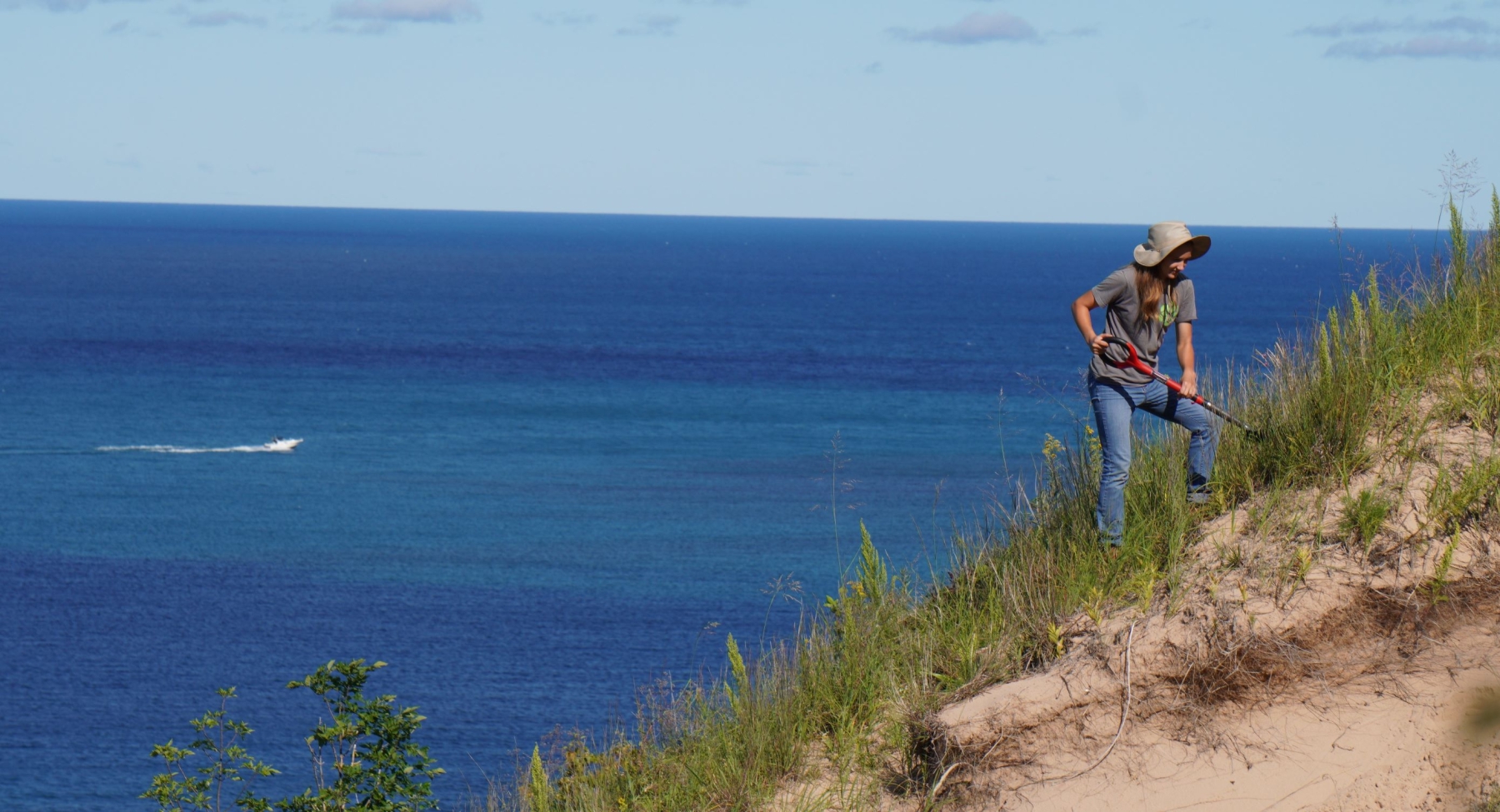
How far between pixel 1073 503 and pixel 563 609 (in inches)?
1814

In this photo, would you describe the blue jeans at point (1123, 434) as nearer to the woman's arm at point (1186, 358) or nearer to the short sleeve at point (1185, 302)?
the woman's arm at point (1186, 358)

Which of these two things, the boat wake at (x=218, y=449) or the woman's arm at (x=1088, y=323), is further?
the boat wake at (x=218, y=449)

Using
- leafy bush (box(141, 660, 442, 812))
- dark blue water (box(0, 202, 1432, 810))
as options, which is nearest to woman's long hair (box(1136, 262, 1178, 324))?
dark blue water (box(0, 202, 1432, 810))

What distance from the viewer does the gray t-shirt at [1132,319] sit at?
22.7 feet

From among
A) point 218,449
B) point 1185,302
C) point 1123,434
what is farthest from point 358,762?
point 218,449

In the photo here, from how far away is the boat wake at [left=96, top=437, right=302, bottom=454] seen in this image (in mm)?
79062

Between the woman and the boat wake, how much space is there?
78.3 meters

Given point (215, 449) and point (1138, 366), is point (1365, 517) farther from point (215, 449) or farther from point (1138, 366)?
point (215, 449)

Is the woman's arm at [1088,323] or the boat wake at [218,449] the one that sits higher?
the woman's arm at [1088,323]

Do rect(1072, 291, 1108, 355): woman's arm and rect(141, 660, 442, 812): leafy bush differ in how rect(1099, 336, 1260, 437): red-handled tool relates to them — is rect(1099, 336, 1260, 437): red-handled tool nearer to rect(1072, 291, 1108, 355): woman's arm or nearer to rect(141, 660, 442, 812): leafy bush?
rect(1072, 291, 1108, 355): woman's arm

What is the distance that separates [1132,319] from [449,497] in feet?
215

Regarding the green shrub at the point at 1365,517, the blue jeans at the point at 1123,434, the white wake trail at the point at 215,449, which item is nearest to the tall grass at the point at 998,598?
the blue jeans at the point at 1123,434

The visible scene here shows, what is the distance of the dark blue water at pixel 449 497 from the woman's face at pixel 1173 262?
592 millimetres

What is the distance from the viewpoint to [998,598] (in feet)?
23.0
